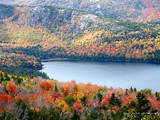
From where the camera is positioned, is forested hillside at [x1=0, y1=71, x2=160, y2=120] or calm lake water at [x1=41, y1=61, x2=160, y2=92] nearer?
forested hillside at [x1=0, y1=71, x2=160, y2=120]

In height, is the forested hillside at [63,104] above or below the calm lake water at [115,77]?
above

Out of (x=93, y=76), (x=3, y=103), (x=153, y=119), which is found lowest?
(x=93, y=76)

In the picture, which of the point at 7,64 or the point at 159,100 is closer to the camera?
the point at 159,100

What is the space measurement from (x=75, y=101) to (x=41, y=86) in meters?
18.9

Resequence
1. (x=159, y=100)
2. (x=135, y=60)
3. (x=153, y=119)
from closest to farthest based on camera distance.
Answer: (x=153, y=119), (x=159, y=100), (x=135, y=60)

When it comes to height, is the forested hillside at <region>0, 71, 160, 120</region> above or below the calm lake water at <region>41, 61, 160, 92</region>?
above

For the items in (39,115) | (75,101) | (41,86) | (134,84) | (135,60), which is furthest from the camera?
(135,60)

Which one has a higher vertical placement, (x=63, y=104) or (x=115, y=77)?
(x=63, y=104)

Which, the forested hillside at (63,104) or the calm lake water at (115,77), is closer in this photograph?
the forested hillside at (63,104)

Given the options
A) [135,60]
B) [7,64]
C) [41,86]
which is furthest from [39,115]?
[135,60]

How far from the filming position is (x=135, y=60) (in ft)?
644

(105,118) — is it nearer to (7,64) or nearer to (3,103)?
(3,103)

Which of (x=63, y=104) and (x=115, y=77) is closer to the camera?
(x=63, y=104)

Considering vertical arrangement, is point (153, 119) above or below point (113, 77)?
above
